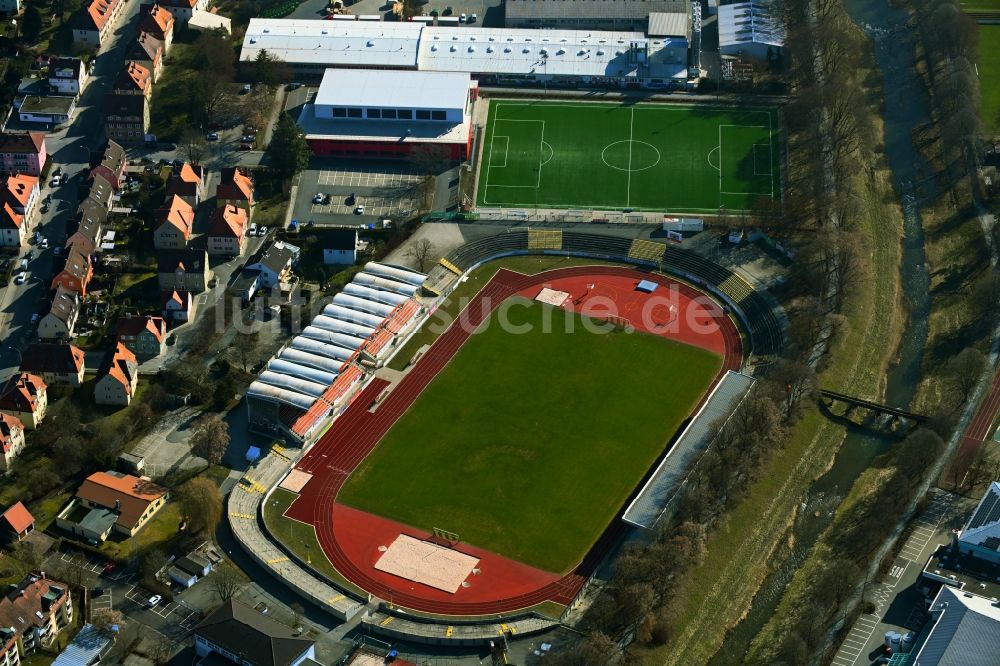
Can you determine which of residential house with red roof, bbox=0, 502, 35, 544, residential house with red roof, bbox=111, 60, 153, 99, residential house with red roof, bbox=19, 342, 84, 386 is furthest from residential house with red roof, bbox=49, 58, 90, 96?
residential house with red roof, bbox=0, 502, 35, 544

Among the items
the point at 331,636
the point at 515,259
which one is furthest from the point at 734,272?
the point at 331,636

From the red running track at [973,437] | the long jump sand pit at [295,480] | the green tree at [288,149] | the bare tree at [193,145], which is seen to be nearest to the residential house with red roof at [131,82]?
the bare tree at [193,145]

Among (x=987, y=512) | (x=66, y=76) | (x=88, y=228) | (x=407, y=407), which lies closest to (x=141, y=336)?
(x=88, y=228)

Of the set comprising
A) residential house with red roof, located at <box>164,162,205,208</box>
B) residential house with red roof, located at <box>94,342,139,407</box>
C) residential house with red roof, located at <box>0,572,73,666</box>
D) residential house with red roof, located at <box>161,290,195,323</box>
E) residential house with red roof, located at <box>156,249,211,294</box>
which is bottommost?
residential house with red roof, located at <box>0,572,73,666</box>

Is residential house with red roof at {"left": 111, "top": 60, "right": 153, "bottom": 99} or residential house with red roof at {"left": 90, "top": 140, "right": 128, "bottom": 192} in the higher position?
residential house with red roof at {"left": 111, "top": 60, "right": 153, "bottom": 99}

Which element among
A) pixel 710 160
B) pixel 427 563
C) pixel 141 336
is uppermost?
pixel 710 160

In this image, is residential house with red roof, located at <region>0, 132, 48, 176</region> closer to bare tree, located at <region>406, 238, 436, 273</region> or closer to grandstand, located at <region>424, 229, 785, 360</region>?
bare tree, located at <region>406, 238, 436, 273</region>

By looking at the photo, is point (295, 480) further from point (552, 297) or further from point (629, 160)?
point (629, 160)

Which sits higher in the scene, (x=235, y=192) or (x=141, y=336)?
(x=235, y=192)

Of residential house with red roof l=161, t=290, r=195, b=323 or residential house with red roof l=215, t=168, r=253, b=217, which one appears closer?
residential house with red roof l=161, t=290, r=195, b=323
